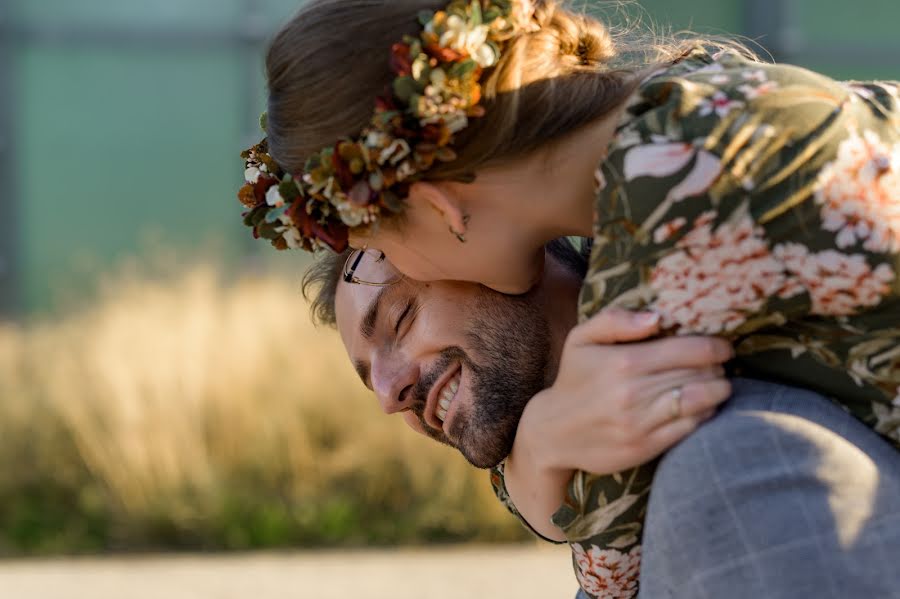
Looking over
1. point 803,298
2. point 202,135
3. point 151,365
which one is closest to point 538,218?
point 803,298

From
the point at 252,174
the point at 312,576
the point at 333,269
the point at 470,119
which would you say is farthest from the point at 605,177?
the point at 312,576

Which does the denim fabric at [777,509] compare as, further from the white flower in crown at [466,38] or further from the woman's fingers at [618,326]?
the white flower in crown at [466,38]

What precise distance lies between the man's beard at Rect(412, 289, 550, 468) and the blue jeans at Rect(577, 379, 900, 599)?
99 cm

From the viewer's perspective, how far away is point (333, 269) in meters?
3.65

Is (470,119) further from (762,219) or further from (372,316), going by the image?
(372,316)

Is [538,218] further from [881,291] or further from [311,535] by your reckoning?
[311,535]

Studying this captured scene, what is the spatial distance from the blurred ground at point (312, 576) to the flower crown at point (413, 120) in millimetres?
3481

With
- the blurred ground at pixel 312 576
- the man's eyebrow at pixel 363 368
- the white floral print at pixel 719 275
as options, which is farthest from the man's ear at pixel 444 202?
the blurred ground at pixel 312 576

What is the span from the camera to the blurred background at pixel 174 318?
652 centimetres

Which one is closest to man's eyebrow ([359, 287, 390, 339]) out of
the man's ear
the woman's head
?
the woman's head

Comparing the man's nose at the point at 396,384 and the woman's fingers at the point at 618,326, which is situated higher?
the woman's fingers at the point at 618,326

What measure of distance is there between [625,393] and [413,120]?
2.07ft

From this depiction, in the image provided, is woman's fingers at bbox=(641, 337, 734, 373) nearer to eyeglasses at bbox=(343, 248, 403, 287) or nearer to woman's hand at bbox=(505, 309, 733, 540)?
woman's hand at bbox=(505, 309, 733, 540)

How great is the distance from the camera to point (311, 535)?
6480 millimetres
